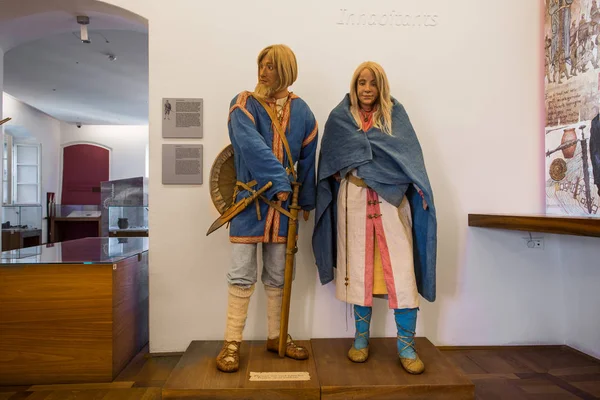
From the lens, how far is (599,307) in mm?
2465

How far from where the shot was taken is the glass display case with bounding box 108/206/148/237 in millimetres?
4223

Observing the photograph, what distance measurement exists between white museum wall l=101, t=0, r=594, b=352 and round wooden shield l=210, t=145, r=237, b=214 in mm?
360

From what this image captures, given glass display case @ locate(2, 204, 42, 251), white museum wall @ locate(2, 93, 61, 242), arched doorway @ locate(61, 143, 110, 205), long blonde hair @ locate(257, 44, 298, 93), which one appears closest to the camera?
long blonde hair @ locate(257, 44, 298, 93)

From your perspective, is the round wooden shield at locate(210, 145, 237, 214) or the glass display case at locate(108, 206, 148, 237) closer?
the round wooden shield at locate(210, 145, 237, 214)

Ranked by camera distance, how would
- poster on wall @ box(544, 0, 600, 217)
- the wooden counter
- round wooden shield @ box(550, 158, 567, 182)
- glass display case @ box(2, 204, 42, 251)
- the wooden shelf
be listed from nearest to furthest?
1. the wooden shelf
2. the wooden counter
3. poster on wall @ box(544, 0, 600, 217)
4. round wooden shield @ box(550, 158, 567, 182)
5. glass display case @ box(2, 204, 42, 251)

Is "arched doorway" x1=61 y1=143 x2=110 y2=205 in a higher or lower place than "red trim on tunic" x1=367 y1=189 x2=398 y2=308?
higher

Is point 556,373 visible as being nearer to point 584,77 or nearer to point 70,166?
point 584,77

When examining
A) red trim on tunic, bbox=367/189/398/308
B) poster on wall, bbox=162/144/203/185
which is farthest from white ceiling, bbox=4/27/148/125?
red trim on tunic, bbox=367/189/398/308

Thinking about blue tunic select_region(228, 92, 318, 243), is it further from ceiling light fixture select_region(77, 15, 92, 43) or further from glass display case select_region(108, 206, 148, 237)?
glass display case select_region(108, 206, 148, 237)

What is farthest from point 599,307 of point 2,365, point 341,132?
point 2,365

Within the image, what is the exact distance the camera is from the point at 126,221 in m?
4.29

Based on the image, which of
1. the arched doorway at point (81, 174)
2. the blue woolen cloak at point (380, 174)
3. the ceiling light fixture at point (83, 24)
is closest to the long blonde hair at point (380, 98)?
the blue woolen cloak at point (380, 174)

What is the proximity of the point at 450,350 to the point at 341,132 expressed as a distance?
158cm

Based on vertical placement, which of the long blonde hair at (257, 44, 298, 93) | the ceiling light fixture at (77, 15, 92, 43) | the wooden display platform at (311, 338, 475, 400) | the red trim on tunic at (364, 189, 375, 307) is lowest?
the wooden display platform at (311, 338, 475, 400)
